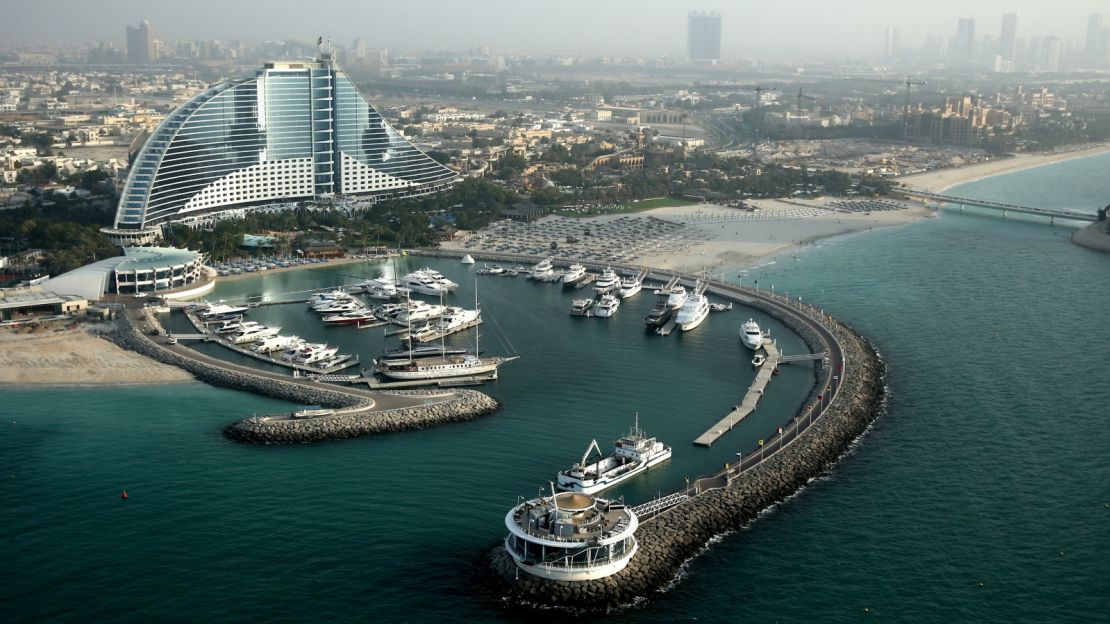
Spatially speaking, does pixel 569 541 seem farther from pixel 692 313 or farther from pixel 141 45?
pixel 141 45

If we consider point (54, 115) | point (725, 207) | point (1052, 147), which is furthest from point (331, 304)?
point (1052, 147)

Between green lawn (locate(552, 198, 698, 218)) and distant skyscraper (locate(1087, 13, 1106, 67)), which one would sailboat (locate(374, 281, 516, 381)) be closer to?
green lawn (locate(552, 198, 698, 218))

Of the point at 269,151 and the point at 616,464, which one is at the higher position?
the point at 269,151

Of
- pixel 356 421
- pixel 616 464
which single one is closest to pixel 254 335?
pixel 356 421

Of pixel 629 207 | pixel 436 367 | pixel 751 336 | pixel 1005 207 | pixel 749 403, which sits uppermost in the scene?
pixel 1005 207

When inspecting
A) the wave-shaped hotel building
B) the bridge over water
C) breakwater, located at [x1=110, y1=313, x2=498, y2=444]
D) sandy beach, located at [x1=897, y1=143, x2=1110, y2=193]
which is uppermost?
the wave-shaped hotel building

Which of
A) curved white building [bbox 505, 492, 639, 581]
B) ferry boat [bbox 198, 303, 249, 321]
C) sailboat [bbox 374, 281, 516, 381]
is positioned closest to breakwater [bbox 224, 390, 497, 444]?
sailboat [bbox 374, 281, 516, 381]
